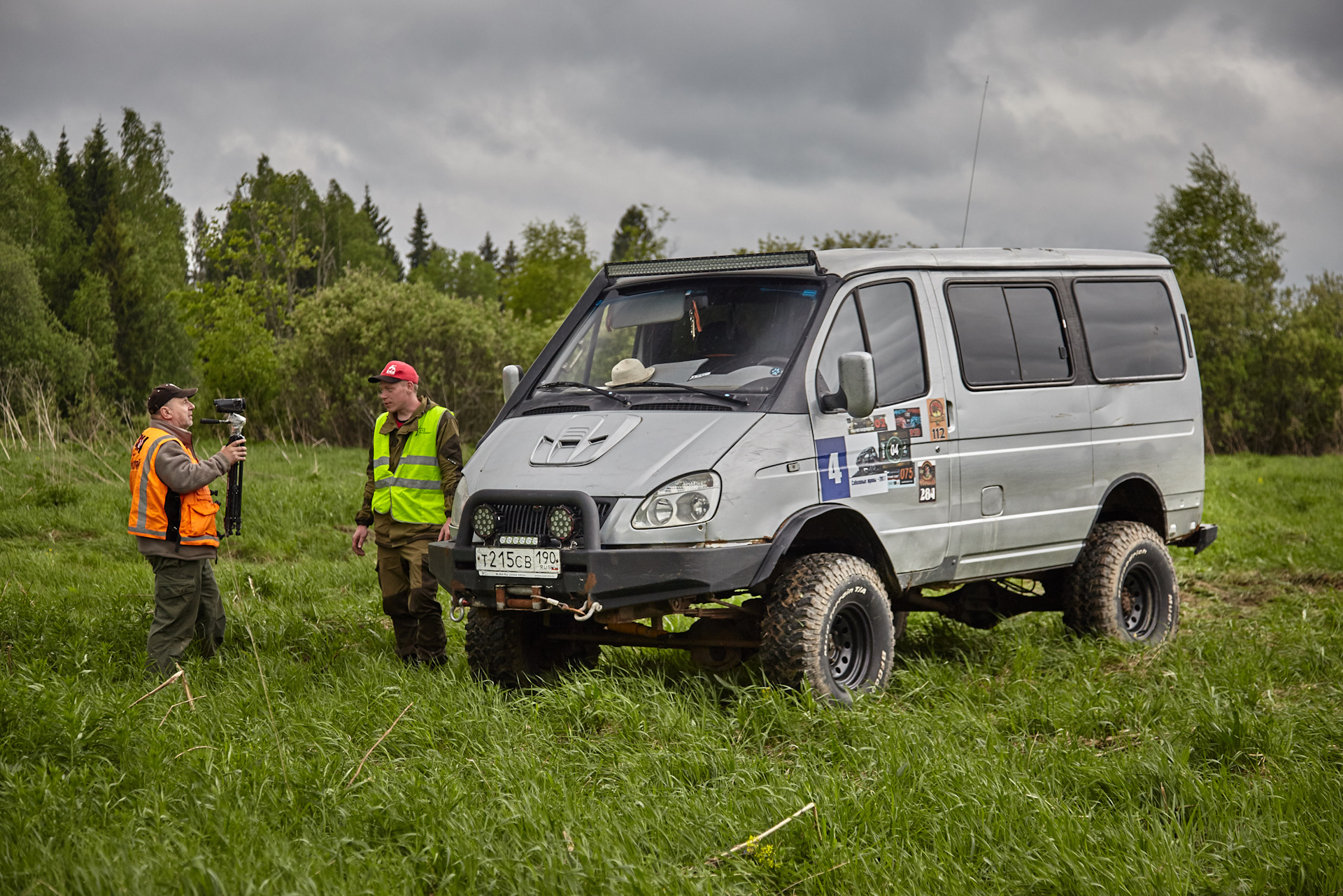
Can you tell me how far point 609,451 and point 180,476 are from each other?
264 centimetres

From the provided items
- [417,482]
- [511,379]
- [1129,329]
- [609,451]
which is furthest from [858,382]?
[1129,329]

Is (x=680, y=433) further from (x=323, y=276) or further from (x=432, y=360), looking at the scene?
(x=323, y=276)

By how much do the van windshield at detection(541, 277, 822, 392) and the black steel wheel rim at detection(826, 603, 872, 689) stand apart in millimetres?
1269

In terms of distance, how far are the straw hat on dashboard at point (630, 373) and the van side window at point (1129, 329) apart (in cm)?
303

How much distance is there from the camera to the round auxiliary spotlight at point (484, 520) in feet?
18.9

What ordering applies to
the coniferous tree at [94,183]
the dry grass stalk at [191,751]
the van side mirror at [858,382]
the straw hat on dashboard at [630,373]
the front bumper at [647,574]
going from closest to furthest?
the dry grass stalk at [191,751], the front bumper at [647,574], the van side mirror at [858,382], the straw hat on dashboard at [630,373], the coniferous tree at [94,183]

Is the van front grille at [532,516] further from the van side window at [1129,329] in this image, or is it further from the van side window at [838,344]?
the van side window at [1129,329]

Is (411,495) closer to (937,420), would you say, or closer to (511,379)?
(511,379)

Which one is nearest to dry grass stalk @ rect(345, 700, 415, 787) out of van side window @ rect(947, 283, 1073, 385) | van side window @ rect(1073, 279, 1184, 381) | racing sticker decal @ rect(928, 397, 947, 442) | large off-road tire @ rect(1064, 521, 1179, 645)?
racing sticker decal @ rect(928, 397, 947, 442)

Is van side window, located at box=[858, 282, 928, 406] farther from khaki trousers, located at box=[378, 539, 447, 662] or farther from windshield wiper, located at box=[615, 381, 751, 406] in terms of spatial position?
khaki trousers, located at box=[378, 539, 447, 662]

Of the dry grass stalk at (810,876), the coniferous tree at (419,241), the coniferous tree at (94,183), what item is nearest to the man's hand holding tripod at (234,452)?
the dry grass stalk at (810,876)

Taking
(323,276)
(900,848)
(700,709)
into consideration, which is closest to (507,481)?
(700,709)

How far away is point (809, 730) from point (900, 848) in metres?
1.36

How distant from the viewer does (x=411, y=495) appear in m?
7.36
